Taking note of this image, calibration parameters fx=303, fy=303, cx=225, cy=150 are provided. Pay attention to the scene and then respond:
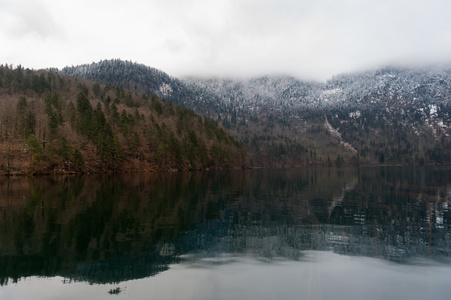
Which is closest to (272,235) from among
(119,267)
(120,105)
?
(119,267)

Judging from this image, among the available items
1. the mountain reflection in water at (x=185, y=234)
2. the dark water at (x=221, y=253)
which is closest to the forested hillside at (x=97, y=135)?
the mountain reflection in water at (x=185, y=234)

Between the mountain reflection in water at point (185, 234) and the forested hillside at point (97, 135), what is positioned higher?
the forested hillside at point (97, 135)

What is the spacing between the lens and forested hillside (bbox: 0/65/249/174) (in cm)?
10962

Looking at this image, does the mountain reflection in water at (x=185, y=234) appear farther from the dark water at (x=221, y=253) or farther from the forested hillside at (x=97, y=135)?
the forested hillside at (x=97, y=135)

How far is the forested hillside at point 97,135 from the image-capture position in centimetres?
10962

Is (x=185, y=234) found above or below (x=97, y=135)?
below

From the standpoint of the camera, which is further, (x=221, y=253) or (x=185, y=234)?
(x=185, y=234)

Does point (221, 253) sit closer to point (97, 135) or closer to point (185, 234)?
point (185, 234)

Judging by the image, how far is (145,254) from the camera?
63.9ft

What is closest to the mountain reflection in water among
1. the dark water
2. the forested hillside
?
the dark water

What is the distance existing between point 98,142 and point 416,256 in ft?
409

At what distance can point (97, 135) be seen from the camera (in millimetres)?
128750

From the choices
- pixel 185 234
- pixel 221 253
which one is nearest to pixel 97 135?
pixel 185 234

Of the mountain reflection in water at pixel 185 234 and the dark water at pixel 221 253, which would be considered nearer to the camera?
the dark water at pixel 221 253
